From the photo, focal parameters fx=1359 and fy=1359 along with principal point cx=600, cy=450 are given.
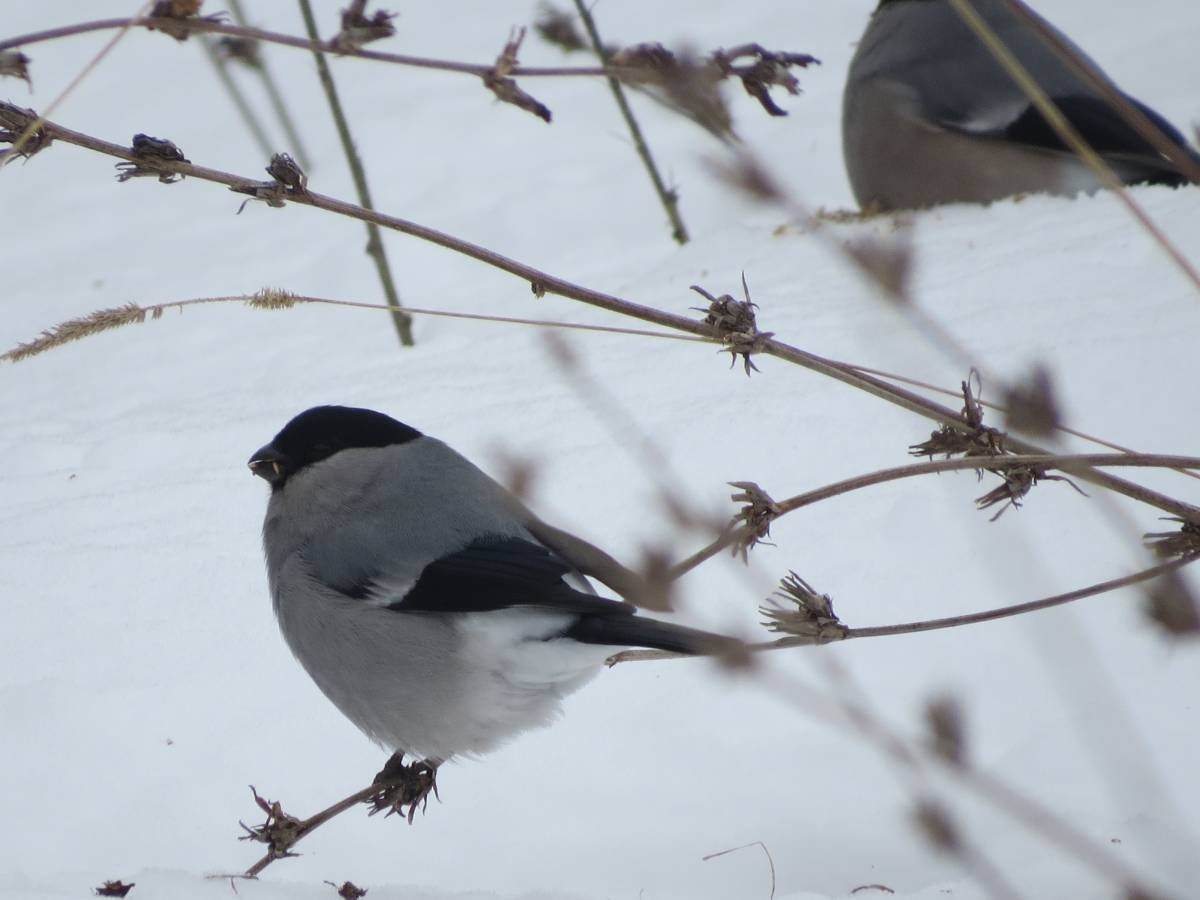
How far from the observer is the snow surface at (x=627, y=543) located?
110 inches

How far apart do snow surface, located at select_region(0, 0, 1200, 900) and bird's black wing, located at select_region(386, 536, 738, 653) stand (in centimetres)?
22

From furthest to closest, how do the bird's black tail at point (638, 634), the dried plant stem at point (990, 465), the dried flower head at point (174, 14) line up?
the bird's black tail at point (638, 634), the dried flower head at point (174, 14), the dried plant stem at point (990, 465)

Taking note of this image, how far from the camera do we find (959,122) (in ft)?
19.2

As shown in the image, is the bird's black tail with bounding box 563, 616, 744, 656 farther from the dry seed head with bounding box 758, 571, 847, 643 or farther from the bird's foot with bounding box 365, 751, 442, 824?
the bird's foot with bounding box 365, 751, 442, 824

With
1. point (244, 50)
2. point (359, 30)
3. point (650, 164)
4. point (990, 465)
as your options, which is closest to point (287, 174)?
point (359, 30)

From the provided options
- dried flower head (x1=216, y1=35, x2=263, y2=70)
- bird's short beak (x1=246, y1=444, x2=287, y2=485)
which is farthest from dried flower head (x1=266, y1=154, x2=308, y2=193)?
dried flower head (x1=216, y1=35, x2=263, y2=70)

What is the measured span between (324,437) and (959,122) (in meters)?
3.50

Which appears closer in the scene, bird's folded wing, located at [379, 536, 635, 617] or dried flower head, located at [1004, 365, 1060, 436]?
dried flower head, located at [1004, 365, 1060, 436]

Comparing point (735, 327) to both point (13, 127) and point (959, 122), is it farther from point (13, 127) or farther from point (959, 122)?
point (959, 122)

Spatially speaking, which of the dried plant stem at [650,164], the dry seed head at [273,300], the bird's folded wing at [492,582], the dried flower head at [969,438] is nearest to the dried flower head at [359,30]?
the dry seed head at [273,300]

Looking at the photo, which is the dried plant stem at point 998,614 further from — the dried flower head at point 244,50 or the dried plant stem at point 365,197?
the dried flower head at point 244,50

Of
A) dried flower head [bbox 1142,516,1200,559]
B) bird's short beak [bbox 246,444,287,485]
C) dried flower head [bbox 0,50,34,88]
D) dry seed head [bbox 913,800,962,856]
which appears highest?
bird's short beak [bbox 246,444,287,485]

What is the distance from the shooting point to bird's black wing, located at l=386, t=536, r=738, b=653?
2912 millimetres

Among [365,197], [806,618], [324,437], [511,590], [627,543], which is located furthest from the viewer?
[365,197]
